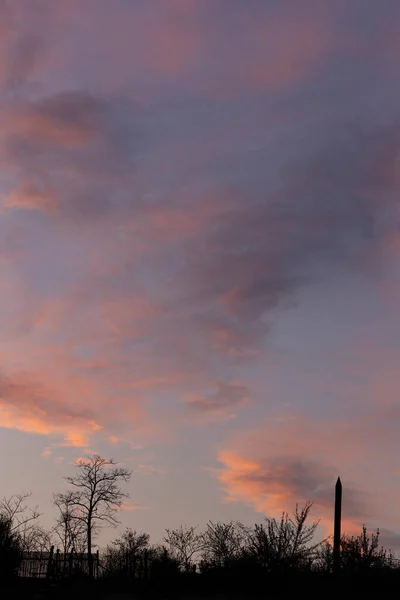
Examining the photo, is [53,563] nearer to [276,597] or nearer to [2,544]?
[2,544]

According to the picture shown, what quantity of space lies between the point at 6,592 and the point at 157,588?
860 centimetres

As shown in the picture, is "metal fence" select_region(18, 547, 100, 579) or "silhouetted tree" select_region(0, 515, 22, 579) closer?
"silhouetted tree" select_region(0, 515, 22, 579)

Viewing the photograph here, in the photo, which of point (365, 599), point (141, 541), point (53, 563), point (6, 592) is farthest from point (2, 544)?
point (141, 541)

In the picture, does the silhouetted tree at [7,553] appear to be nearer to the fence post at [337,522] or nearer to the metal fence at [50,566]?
the metal fence at [50,566]

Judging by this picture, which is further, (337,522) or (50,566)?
(50,566)

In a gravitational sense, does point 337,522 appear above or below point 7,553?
above

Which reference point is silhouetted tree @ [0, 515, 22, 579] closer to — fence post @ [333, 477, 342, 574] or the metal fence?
the metal fence

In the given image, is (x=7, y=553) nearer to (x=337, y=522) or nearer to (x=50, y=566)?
(x=50, y=566)

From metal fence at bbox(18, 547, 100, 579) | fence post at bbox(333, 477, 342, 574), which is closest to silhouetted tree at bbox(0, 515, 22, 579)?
metal fence at bbox(18, 547, 100, 579)

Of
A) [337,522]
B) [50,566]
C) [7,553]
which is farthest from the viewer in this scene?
[50,566]

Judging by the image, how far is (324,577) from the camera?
38406 mm

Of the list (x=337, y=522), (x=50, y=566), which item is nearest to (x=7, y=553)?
(x=50, y=566)

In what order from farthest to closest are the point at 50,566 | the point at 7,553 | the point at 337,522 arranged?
the point at 50,566 < the point at 7,553 < the point at 337,522

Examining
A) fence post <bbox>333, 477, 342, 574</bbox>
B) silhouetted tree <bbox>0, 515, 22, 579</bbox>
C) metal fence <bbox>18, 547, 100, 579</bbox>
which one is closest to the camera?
fence post <bbox>333, 477, 342, 574</bbox>
